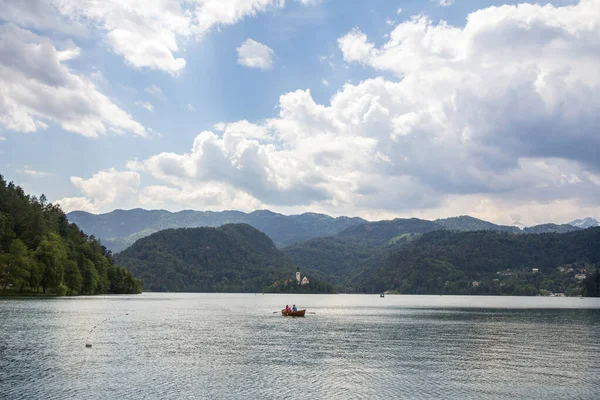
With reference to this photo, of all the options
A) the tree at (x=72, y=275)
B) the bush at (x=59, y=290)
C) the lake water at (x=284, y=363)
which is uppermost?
the tree at (x=72, y=275)

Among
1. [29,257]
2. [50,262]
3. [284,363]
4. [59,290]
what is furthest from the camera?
[59,290]

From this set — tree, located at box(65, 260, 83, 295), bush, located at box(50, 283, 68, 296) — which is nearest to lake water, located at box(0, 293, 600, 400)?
bush, located at box(50, 283, 68, 296)

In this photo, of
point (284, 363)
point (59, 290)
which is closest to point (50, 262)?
point (59, 290)

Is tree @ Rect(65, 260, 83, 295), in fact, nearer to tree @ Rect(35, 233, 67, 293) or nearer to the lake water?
tree @ Rect(35, 233, 67, 293)

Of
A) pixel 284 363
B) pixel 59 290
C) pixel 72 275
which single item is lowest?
pixel 284 363

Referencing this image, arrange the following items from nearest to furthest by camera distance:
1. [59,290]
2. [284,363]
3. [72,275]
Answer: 1. [284,363]
2. [59,290]
3. [72,275]

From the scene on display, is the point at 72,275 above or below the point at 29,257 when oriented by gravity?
below

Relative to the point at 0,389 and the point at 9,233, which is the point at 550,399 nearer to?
the point at 0,389

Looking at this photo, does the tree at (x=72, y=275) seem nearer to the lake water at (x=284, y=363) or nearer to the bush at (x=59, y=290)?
the bush at (x=59, y=290)

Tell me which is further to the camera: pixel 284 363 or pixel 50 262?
pixel 50 262

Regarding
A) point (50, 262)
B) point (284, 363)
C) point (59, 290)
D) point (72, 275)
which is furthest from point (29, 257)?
point (284, 363)

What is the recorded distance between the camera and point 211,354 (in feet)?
222

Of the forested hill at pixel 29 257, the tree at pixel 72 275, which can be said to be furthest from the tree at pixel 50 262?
the tree at pixel 72 275

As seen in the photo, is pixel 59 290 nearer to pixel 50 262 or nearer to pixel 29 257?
pixel 50 262
